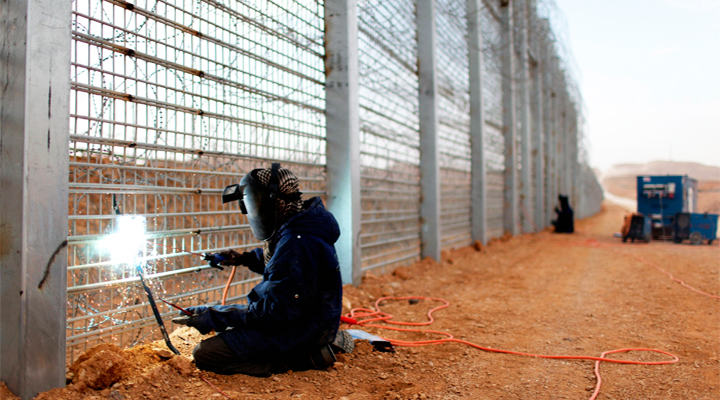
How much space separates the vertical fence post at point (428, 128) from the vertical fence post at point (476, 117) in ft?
9.94

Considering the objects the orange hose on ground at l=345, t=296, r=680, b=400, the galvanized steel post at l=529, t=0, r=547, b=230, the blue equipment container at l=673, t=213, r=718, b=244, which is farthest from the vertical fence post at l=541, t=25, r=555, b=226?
the orange hose on ground at l=345, t=296, r=680, b=400

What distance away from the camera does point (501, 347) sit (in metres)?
3.72

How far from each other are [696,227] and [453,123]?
7.54 m

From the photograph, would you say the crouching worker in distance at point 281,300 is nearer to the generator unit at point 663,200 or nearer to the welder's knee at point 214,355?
the welder's knee at point 214,355

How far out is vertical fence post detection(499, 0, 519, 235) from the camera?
13.2 m

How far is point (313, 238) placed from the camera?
8.96 ft

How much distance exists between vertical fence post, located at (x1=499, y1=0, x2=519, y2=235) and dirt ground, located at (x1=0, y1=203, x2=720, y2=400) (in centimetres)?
610

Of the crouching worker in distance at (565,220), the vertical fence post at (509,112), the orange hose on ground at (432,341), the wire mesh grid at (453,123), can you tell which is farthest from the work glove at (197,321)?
the crouching worker in distance at (565,220)

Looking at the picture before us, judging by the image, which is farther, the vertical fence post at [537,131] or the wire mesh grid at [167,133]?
the vertical fence post at [537,131]

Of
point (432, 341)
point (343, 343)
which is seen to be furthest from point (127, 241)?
point (432, 341)

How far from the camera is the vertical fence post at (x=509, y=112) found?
13.2 m

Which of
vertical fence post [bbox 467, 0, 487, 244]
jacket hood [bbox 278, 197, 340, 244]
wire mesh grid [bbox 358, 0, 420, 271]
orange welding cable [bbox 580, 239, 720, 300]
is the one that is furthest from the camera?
vertical fence post [bbox 467, 0, 487, 244]

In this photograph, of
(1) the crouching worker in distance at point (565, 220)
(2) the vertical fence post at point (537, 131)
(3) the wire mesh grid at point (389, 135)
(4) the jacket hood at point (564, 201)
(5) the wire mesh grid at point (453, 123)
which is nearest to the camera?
(3) the wire mesh grid at point (389, 135)

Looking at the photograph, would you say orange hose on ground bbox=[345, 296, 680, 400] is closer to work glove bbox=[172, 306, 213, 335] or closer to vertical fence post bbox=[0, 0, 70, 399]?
work glove bbox=[172, 306, 213, 335]
